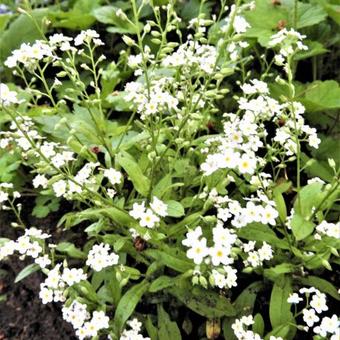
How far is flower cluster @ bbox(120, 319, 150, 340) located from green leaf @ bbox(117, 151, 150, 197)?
0.47 meters

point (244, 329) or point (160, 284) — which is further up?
point (160, 284)

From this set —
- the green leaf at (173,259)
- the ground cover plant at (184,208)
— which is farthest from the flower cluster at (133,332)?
the green leaf at (173,259)

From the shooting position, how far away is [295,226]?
2055 mm

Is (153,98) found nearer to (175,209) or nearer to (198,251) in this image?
(175,209)

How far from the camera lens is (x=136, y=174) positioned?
7.14 ft

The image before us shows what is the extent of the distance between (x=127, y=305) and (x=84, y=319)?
16 centimetres

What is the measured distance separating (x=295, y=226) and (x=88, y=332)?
79 cm

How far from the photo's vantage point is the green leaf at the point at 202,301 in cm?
215

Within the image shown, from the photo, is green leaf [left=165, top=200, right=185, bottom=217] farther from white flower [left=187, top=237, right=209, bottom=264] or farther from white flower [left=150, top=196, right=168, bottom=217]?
white flower [left=187, top=237, right=209, bottom=264]

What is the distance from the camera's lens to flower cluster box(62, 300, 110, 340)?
6.47 ft

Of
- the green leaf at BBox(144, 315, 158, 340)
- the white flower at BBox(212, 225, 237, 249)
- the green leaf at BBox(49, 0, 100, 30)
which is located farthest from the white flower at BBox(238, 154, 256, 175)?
the green leaf at BBox(49, 0, 100, 30)

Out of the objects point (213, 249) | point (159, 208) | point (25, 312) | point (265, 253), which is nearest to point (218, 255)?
point (213, 249)

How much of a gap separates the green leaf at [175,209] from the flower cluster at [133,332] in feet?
1.36

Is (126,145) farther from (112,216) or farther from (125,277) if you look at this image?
(125,277)
